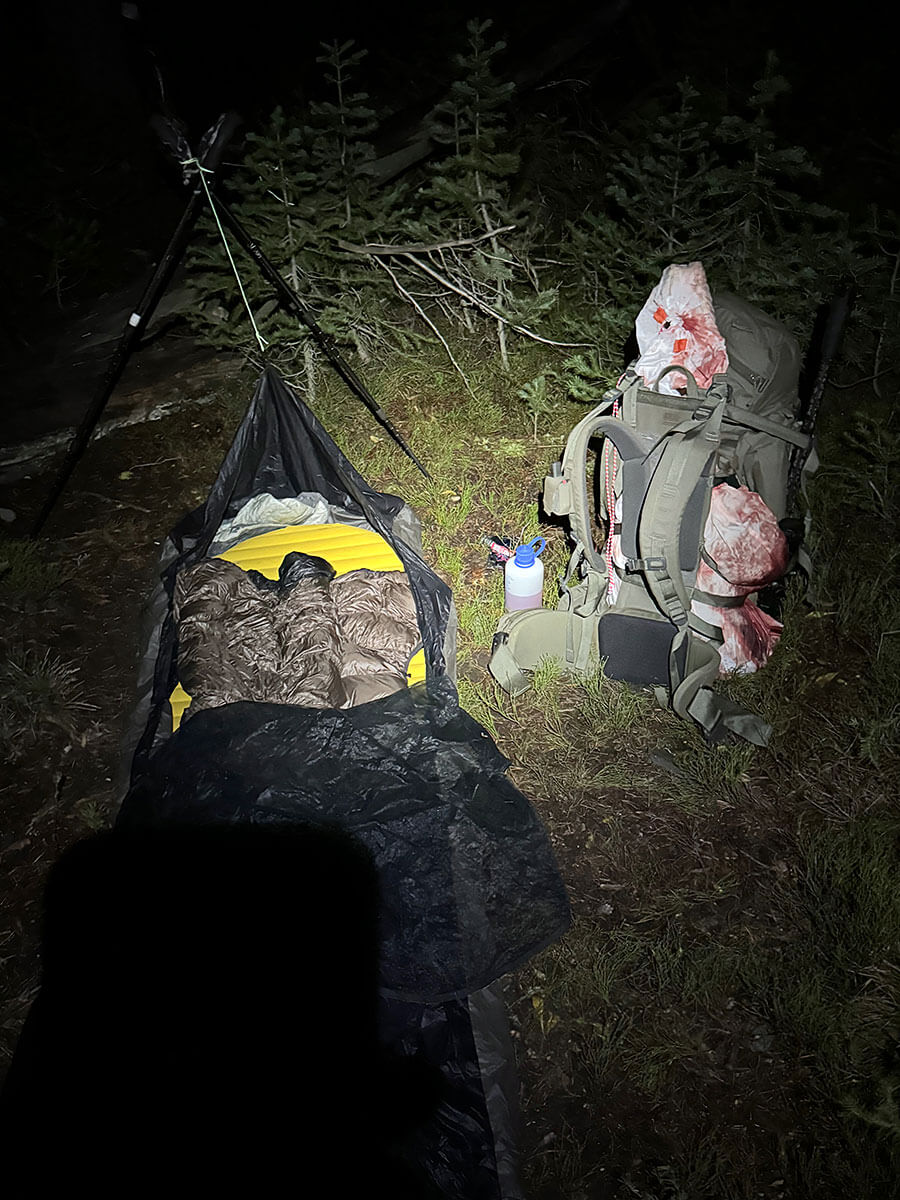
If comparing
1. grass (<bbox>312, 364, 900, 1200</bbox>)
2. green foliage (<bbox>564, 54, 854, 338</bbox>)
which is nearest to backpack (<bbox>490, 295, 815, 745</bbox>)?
grass (<bbox>312, 364, 900, 1200</bbox>)

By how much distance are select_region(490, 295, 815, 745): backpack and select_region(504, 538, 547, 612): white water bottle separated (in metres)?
0.20

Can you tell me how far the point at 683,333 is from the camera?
2.72 metres

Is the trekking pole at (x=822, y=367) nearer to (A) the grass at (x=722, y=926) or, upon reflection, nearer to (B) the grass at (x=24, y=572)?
(A) the grass at (x=722, y=926)

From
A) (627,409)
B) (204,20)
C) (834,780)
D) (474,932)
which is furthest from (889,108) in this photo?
(204,20)

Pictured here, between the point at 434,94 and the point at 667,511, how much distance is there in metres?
4.28

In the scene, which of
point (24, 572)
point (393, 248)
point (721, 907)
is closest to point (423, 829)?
point (721, 907)

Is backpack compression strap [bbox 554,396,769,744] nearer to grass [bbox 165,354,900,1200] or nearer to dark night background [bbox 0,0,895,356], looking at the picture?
grass [bbox 165,354,900,1200]

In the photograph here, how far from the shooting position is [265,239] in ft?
13.3

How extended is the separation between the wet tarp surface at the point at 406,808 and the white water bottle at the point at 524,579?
2.20 feet

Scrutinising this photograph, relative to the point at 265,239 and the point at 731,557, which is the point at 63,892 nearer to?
the point at 731,557

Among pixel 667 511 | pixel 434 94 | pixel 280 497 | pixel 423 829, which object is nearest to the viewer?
pixel 423 829

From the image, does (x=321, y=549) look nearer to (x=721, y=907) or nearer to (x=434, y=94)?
(x=721, y=907)

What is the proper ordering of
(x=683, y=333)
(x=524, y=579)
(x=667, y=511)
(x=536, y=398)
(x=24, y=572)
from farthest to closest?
(x=536, y=398) < (x=24, y=572) < (x=524, y=579) < (x=683, y=333) < (x=667, y=511)

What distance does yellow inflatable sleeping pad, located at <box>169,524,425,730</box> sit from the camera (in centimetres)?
350
